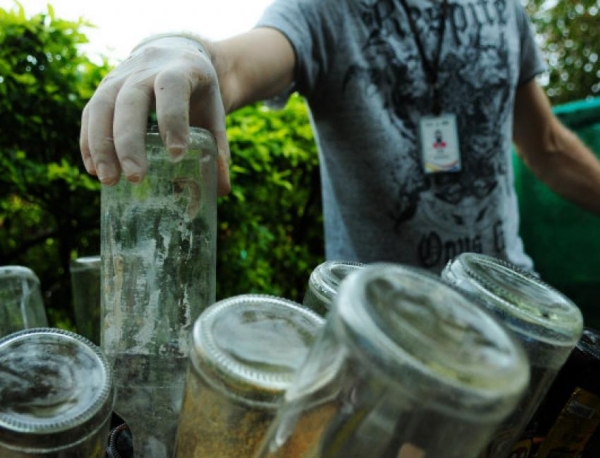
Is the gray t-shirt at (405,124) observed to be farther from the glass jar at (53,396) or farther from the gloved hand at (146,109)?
the glass jar at (53,396)

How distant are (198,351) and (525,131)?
2254 millimetres

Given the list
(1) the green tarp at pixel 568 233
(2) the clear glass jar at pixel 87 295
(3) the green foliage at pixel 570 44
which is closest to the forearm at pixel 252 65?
(2) the clear glass jar at pixel 87 295

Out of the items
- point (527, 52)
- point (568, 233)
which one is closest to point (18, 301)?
point (527, 52)

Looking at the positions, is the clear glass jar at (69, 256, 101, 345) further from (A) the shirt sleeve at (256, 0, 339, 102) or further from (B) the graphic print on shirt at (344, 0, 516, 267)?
(B) the graphic print on shirt at (344, 0, 516, 267)

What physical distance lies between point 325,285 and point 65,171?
1.65 metres

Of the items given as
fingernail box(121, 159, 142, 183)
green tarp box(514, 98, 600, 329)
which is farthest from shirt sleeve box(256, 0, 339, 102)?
green tarp box(514, 98, 600, 329)

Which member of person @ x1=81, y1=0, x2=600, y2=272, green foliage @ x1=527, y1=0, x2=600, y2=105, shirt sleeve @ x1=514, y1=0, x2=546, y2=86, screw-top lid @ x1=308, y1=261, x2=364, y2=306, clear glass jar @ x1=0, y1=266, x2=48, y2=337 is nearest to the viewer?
screw-top lid @ x1=308, y1=261, x2=364, y2=306

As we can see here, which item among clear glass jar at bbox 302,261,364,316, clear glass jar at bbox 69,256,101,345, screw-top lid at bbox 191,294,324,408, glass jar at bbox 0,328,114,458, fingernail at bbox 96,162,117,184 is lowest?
clear glass jar at bbox 69,256,101,345

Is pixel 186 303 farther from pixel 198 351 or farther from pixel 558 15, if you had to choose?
pixel 558 15

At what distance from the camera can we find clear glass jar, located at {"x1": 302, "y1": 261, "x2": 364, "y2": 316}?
23.8 inches

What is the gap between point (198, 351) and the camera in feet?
1.50

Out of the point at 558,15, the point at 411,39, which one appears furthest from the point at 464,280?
the point at 558,15

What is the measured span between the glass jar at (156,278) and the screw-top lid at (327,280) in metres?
0.14

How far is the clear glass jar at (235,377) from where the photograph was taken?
44 centimetres
